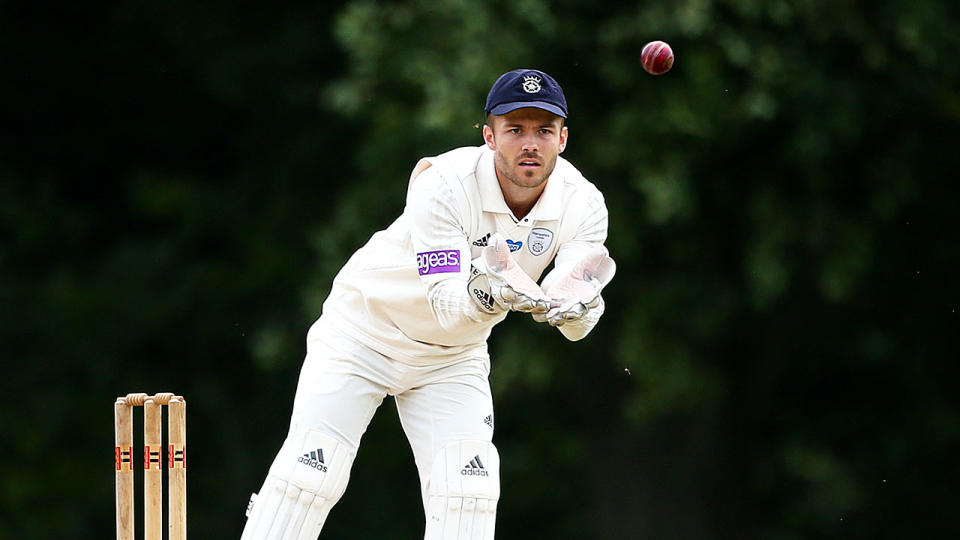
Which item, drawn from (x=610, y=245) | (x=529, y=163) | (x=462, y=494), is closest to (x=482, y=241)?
(x=529, y=163)

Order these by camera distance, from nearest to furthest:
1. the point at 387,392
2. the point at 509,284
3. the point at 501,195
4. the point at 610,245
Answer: the point at 509,284 → the point at 501,195 → the point at 387,392 → the point at 610,245

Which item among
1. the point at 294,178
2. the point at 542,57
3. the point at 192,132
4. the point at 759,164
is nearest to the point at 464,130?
the point at 542,57

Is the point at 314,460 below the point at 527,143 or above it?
below

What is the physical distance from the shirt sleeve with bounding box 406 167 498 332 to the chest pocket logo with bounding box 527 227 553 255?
0.57 feet

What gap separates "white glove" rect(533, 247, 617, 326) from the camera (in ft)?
12.2

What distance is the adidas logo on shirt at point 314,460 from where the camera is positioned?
13.7ft

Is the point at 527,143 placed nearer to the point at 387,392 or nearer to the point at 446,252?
the point at 446,252

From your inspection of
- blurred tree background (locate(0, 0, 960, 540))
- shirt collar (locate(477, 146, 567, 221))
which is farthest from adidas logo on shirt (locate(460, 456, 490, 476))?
blurred tree background (locate(0, 0, 960, 540))

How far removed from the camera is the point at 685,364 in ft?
28.3

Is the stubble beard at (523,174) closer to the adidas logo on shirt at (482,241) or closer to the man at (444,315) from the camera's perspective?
the man at (444,315)

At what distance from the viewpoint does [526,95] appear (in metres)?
4.00

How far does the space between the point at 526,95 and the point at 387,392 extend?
95 cm

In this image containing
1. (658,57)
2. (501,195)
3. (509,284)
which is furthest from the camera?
(658,57)

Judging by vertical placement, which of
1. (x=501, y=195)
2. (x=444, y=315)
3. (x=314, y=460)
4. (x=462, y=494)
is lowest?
(x=462, y=494)
